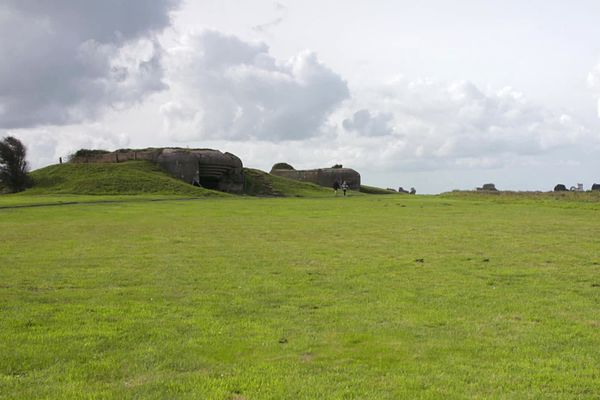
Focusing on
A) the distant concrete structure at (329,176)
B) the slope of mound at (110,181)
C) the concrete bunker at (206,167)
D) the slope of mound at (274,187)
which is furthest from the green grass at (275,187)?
the slope of mound at (110,181)

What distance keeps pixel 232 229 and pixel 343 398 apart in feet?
54.6

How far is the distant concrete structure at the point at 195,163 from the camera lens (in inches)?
2648

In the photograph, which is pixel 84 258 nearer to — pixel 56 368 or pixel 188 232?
pixel 188 232

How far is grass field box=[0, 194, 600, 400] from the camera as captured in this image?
6320 millimetres

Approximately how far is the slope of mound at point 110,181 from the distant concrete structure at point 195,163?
5.58 ft

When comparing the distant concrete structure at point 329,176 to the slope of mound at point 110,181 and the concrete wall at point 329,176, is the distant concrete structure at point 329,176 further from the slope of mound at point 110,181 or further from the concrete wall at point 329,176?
the slope of mound at point 110,181

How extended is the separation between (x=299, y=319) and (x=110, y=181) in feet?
173

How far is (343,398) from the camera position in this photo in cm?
591

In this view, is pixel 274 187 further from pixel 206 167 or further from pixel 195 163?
pixel 195 163

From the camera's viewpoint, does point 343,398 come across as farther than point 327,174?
No

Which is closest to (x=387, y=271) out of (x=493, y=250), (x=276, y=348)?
(x=493, y=250)

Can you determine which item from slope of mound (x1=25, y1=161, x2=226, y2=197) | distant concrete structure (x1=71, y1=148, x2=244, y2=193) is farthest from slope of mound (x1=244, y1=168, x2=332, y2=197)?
slope of mound (x1=25, y1=161, x2=226, y2=197)

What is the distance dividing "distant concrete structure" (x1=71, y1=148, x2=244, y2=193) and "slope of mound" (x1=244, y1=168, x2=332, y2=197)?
6.69 feet

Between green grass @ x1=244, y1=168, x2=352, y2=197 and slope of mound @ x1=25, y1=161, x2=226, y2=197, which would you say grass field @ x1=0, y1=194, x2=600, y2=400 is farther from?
green grass @ x1=244, y1=168, x2=352, y2=197
